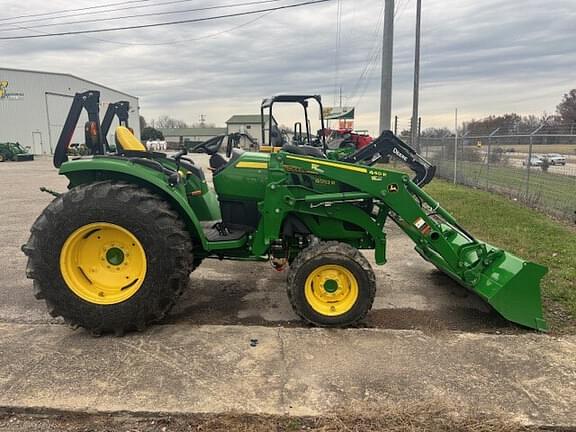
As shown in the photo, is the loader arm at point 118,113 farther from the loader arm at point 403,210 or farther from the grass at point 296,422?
the grass at point 296,422

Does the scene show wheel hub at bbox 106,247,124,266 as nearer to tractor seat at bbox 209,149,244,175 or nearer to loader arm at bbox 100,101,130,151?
tractor seat at bbox 209,149,244,175

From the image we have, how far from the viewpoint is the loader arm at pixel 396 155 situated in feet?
15.7

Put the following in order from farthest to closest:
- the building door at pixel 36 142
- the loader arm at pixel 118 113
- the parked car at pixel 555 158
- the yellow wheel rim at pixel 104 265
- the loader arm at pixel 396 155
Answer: the building door at pixel 36 142 → the parked car at pixel 555 158 → the loader arm at pixel 118 113 → the loader arm at pixel 396 155 → the yellow wheel rim at pixel 104 265

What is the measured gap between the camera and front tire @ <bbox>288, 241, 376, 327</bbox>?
155 inches

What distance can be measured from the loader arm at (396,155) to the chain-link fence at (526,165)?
549cm

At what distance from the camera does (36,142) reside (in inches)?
1770

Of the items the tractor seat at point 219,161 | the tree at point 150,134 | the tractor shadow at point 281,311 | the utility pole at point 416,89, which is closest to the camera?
the tractor shadow at point 281,311

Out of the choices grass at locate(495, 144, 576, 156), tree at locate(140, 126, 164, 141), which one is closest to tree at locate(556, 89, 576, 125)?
grass at locate(495, 144, 576, 156)

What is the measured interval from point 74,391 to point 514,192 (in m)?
11.2

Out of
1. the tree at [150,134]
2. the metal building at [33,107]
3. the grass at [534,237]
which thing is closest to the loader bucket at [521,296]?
the grass at [534,237]

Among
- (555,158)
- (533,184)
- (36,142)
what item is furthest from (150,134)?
(555,158)

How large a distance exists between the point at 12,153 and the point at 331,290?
3564cm

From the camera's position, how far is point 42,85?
45.7m

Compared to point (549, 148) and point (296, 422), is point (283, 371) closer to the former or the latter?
point (296, 422)
